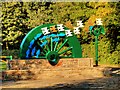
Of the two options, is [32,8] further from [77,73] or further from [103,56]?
[77,73]

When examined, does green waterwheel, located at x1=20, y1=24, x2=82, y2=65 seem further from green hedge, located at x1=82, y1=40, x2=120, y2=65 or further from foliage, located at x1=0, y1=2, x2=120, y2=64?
green hedge, located at x1=82, y1=40, x2=120, y2=65

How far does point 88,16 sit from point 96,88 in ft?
49.8

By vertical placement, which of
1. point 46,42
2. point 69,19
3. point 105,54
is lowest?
point 105,54

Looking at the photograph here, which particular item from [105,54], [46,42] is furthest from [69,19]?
[46,42]

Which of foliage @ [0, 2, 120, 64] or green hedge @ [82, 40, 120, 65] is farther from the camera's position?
green hedge @ [82, 40, 120, 65]

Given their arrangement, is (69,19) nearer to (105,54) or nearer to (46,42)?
(105,54)

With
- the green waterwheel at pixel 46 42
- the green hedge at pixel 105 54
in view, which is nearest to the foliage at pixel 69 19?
the green hedge at pixel 105 54

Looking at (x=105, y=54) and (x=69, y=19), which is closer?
(x=105, y=54)

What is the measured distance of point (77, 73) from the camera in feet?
50.6

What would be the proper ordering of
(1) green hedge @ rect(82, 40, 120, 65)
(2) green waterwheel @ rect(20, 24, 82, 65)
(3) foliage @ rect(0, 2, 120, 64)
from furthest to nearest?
(1) green hedge @ rect(82, 40, 120, 65) → (3) foliage @ rect(0, 2, 120, 64) → (2) green waterwheel @ rect(20, 24, 82, 65)

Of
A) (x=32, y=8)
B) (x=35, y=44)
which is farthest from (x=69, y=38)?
(x=32, y=8)

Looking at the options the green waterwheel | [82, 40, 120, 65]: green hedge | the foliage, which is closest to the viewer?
the green waterwheel

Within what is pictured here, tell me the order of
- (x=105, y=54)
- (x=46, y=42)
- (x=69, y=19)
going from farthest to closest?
1. (x=69, y=19)
2. (x=105, y=54)
3. (x=46, y=42)

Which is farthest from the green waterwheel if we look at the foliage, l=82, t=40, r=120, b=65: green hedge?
l=82, t=40, r=120, b=65: green hedge
